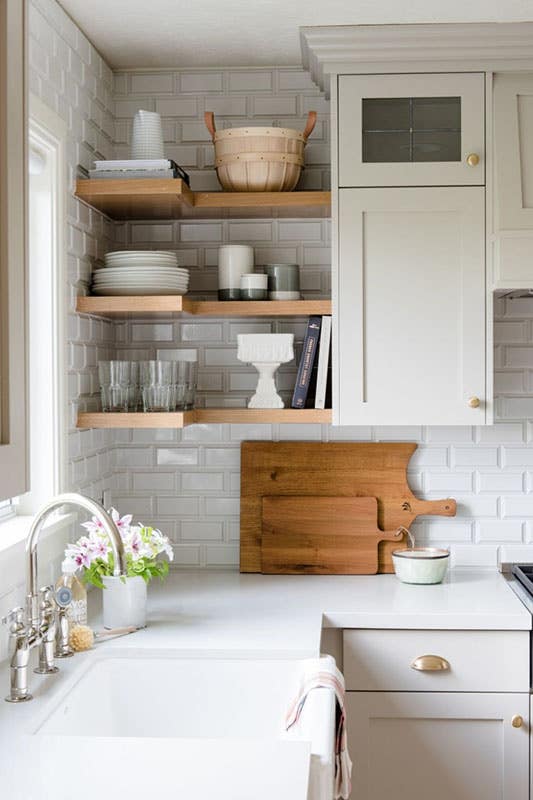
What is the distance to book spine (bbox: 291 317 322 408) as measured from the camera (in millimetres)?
2963

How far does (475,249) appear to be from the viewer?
2863 millimetres

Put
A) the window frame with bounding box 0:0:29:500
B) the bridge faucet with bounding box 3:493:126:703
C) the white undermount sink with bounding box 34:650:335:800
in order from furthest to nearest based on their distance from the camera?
1. the white undermount sink with bounding box 34:650:335:800
2. the bridge faucet with bounding box 3:493:126:703
3. the window frame with bounding box 0:0:29:500

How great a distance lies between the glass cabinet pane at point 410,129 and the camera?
2.88m

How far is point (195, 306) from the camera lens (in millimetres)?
2963

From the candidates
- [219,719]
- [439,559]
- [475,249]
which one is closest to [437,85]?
[475,249]

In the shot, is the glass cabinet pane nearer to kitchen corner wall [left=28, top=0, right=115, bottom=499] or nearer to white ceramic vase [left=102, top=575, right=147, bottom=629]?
kitchen corner wall [left=28, top=0, right=115, bottom=499]

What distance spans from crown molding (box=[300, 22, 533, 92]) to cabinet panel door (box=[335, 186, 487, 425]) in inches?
14.0

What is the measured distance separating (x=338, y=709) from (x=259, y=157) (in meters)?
1.59

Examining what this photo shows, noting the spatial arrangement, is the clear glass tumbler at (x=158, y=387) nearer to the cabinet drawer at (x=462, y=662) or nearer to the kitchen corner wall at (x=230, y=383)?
the kitchen corner wall at (x=230, y=383)

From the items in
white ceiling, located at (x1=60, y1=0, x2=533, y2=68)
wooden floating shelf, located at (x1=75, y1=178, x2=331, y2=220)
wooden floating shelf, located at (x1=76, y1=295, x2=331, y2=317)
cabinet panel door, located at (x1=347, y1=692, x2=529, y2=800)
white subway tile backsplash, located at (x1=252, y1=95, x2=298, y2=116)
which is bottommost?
cabinet panel door, located at (x1=347, y1=692, x2=529, y2=800)

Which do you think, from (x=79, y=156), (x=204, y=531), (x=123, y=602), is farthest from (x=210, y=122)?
(x=123, y=602)

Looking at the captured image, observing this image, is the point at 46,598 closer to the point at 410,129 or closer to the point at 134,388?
the point at 134,388

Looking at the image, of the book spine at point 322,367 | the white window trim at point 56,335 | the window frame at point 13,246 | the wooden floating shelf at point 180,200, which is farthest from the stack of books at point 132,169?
the window frame at point 13,246

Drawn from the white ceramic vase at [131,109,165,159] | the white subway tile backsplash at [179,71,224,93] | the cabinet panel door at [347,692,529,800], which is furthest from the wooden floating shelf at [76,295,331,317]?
the cabinet panel door at [347,692,529,800]
